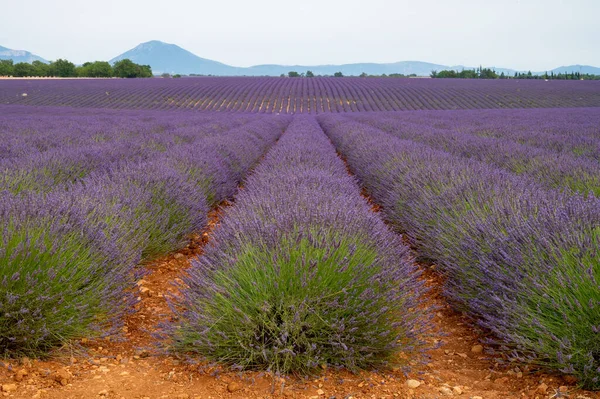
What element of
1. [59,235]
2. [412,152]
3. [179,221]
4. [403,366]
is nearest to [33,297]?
[59,235]

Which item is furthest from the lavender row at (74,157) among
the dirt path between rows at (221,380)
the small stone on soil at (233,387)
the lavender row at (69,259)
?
the small stone on soil at (233,387)

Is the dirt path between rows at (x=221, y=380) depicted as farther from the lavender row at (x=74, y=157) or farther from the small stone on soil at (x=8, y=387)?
the lavender row at (x=74, y=157)

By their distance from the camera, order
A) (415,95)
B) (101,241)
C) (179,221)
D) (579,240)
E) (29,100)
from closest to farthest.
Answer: (579,240), (101,241), (179,221), (29,100), (415,95)

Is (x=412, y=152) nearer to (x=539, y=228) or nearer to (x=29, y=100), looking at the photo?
(x=539, y=228)

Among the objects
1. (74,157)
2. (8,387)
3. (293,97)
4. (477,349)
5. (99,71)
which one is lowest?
(477,349)

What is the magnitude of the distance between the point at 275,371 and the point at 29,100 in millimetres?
33067

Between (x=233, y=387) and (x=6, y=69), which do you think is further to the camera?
(x=6, y=69)

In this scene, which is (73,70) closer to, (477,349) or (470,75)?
(470,75)

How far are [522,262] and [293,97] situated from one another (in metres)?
36.4

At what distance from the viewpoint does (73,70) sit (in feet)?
232

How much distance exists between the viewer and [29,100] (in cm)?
3008

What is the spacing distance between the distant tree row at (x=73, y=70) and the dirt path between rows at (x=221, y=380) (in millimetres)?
70023

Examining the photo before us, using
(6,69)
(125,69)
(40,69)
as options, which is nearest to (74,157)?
(125,69)

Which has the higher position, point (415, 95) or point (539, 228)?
point (415, 95)
